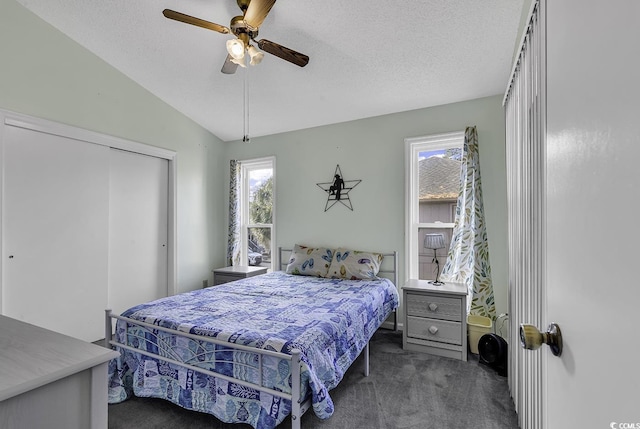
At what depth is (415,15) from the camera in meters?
2.21

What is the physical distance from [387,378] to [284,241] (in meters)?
2.29

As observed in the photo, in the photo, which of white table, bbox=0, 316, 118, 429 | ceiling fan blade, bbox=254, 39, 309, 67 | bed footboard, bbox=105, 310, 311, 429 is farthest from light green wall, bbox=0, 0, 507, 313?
white table, bbox=0, 316, 118, 429

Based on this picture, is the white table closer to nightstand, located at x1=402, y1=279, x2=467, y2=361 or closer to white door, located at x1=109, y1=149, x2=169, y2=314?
nightstand, located at x1=402, y1=279, x2=467, y2=361

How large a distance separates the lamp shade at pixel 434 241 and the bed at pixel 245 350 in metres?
0.85

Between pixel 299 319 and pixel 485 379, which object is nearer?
pixel 299 319

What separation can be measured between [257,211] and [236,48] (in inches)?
113

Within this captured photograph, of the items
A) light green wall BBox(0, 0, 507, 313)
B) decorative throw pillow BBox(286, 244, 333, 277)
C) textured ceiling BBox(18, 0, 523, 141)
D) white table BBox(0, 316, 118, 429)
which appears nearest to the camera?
white table BBox(0, 316, 118, 429)

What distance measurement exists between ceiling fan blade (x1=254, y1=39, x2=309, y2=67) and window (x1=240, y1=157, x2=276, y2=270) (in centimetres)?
218

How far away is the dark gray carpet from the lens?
1.90 m

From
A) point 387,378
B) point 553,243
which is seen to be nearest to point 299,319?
point 387,378

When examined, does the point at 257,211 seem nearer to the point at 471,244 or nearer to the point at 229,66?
the point at 229,66

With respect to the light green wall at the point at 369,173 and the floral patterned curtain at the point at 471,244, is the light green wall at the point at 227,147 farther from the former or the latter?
the floral patterned curtain at the point at 471,244

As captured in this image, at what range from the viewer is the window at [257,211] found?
4531 mm

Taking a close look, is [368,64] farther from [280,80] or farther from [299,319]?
[299,319]
